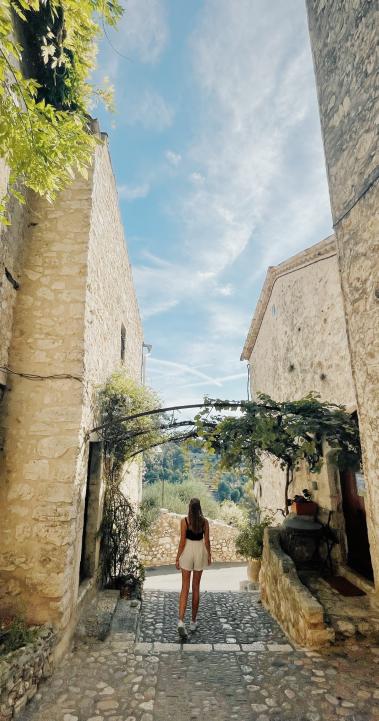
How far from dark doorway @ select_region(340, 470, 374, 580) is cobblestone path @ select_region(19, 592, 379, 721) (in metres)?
1.95

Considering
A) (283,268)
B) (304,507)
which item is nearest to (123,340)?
(283,268)

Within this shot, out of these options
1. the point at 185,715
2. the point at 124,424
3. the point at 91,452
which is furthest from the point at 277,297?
the point at 185,715

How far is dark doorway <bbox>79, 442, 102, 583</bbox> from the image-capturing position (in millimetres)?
5117

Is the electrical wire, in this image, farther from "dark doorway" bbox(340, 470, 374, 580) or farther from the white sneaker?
"dark doorway" bbox(340, 470, 374, 580)

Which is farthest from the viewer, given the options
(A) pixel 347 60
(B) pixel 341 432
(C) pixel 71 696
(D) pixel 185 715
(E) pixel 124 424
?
(E) pixel 124 424

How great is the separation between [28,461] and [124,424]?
6.14 ft

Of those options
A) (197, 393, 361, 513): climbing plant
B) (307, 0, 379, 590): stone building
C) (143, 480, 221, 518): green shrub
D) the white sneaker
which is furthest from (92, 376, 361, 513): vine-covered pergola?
(143, 480, 221, 518): green shrub

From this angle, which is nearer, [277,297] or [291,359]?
[291,359]

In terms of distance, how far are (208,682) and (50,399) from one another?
3290mm

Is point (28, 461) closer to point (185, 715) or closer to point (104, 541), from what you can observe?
point (104, 541)

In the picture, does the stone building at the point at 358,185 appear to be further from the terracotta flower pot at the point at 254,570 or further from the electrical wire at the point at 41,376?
the terracotta flower pot at the point at 254,570

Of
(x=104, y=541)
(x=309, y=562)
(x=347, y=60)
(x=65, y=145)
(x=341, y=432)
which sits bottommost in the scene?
(x=309, y=562)

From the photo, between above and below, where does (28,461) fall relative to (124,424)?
below

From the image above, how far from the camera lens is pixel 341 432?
5.29 metres
